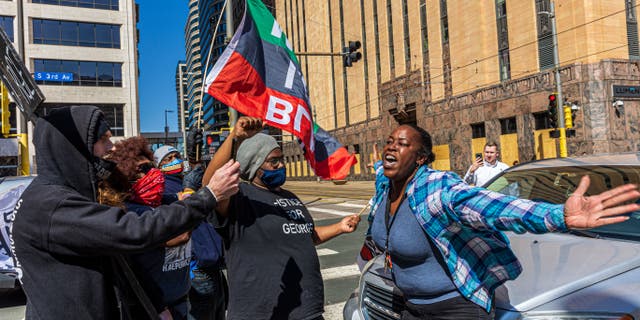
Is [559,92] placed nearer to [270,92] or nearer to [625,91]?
[625,91]

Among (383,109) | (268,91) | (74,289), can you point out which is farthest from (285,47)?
(383,109)

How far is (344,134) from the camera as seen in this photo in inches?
1907

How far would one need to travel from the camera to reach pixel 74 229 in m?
1.81

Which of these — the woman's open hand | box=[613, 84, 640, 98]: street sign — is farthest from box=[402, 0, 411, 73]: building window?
the woman's open hand

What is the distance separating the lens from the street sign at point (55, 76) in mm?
37675

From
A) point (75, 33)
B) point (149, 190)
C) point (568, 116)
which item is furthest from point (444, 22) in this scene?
point (149, 190)

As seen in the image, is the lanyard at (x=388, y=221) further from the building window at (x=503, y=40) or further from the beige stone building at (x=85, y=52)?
the beige stone building at (x=85, y=52)

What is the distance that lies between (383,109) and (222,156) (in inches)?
1521

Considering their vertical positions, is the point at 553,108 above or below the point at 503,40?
below

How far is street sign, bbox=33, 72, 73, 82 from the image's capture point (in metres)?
37.7

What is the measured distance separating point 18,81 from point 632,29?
29412 millimetres

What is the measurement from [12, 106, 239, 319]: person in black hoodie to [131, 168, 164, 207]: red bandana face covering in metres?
0.91

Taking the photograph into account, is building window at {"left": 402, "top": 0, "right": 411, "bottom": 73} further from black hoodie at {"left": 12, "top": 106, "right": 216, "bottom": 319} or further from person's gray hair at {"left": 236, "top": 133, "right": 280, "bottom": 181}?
black hoodie at {"left": 12, "top": 106, "right": 216, "bottom": 319}

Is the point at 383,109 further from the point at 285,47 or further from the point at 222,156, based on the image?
the point at 222,156
